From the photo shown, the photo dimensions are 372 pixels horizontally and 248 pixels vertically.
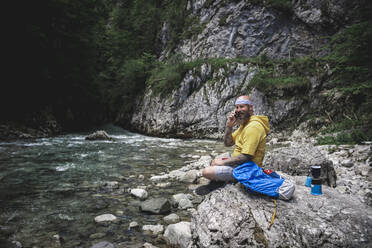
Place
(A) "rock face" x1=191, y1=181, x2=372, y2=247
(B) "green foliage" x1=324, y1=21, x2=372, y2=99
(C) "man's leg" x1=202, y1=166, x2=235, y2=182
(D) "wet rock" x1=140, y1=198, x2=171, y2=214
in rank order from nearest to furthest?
1. (A) "rock face" x1=191, y1=181, x2=372, y2=247
2. (C) "man's leg" x1=202, y1=166, x2=235, y2=182
3. (D) "wet rock" x1=140, y1=198, x2=171, y2=214
4. (B) "green foliage" x1=324, y1=21, x2=372, y2=99

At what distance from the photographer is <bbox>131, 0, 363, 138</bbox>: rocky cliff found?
15.2 metres

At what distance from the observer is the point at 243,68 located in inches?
693

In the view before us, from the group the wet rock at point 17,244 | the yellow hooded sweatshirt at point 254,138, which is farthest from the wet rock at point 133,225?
the yellow hooded sweatshirt at point 254,138

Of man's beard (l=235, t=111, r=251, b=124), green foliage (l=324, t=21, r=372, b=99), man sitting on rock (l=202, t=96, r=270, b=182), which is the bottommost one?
man sitting on rock (l=202, t=96, r=270, b=182)

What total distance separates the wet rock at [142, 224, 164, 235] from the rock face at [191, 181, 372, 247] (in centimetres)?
70

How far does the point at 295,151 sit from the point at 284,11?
2430 cm

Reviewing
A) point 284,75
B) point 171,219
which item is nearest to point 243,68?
point 284,75

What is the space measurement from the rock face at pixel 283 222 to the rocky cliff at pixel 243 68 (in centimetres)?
1271

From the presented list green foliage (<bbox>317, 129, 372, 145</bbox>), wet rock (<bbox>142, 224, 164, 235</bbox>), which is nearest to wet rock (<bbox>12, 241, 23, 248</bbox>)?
wet rock (<bbox>142, 224, 164, 235</bbox>)

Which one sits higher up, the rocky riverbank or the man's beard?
the man's beard

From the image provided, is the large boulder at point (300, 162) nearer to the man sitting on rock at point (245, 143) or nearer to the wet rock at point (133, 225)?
the man sitting on rock at point (245, 143)

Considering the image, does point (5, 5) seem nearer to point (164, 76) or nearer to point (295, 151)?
point (164, 76)

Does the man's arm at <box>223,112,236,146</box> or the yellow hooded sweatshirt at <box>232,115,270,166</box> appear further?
the man's arm at <box>223,112,236,146</box>

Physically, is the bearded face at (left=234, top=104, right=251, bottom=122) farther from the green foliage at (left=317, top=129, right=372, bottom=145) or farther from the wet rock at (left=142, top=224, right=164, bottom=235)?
the green foliage at (left=317, top=129, right=372, bottom=145)
